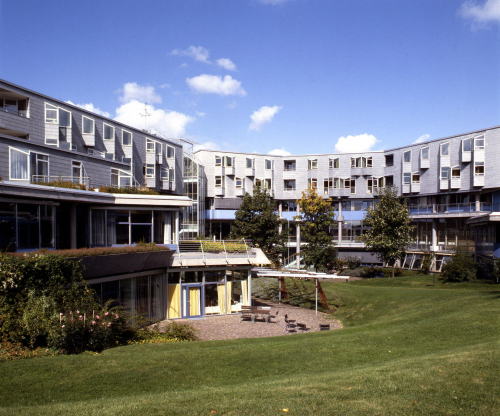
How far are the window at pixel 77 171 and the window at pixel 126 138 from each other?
63.5ft

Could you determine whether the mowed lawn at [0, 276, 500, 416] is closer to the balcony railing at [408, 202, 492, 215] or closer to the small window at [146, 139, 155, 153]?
the balcony railing at [408, 202, 492, 215]

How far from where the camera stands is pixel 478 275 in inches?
1762

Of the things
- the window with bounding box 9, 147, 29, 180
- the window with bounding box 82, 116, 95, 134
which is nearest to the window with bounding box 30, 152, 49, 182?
the window with bounding box 9, 147, 29, 180

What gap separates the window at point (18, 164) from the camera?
2292 centimetres

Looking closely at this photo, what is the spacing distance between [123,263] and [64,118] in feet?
71.4

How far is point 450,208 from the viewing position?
53.2 meters

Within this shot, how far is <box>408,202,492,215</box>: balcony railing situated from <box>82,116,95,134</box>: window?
128ft

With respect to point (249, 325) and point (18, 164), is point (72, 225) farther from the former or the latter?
point (249, 325)

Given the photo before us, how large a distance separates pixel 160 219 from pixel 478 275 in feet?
109

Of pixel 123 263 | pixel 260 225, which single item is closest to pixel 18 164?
pixel 123 263

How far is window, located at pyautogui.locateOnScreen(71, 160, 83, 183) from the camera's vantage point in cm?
2748

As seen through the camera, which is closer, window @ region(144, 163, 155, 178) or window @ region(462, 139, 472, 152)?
window @ region(462, 139, 472, 152)

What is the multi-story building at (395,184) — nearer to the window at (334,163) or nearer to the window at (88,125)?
the window at (334,163)

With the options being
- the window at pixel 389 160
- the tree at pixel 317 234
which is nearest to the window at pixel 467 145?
the window at pixel 389 160
